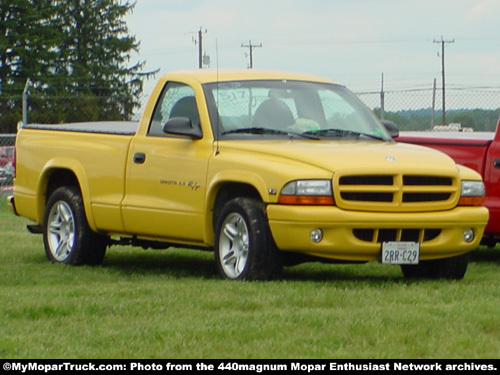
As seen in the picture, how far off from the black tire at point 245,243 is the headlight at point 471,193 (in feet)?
5.13

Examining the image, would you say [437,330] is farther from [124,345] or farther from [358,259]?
[358,259]

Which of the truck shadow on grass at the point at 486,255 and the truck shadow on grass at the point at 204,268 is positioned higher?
the truck shadow on grass at the point at 204,268

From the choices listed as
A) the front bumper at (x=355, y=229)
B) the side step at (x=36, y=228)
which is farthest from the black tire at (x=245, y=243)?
the side step at (x=36, y=228)

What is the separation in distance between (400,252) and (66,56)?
185ft

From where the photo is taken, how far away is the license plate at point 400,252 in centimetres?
966

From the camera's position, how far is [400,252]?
382 inches

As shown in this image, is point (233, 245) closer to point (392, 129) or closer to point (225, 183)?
point (225, 183)

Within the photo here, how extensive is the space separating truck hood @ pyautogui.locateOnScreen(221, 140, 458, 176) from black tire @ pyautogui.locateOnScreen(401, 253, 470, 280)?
802 millimetres

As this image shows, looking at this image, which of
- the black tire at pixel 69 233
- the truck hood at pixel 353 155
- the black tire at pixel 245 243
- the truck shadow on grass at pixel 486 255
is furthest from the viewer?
the truck shadow on grass at pixel 486 255

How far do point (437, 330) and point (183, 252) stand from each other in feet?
21.5

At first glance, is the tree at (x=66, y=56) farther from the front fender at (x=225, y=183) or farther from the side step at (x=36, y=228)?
the front fender at (x=225, y=183)

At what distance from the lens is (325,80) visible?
38.2 feet

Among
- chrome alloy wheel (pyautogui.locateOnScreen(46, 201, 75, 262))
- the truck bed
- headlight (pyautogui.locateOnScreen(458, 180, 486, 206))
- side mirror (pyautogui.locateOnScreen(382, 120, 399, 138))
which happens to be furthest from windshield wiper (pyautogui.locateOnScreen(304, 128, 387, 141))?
chrome alloy wheel (pyautogui.locateOnScreen(46, 201, 75, 262))

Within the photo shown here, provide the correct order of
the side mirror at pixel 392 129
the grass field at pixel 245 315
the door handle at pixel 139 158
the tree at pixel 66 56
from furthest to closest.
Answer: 1. the tree at pixel 66 56
2. the side mirror at pixel 392 129
3. the door handle at pixel 139 158
4. the grass field at pixel 245 315
